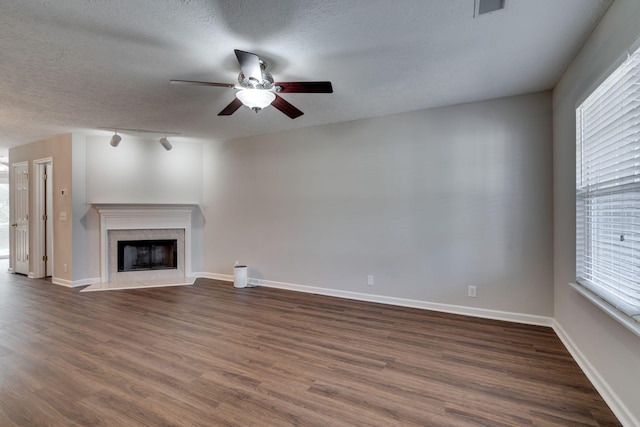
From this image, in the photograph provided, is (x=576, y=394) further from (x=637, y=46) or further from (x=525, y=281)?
(x=637, y=46)

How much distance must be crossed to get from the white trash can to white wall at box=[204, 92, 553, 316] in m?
0.21

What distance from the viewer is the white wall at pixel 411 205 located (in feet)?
11.1

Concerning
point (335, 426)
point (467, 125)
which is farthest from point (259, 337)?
point (467, 125)

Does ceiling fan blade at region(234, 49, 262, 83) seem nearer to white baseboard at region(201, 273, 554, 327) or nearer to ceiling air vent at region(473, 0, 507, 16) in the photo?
ceiling air vent at region(473, 0, 507, 16)

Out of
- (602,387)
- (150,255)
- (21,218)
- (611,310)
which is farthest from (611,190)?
(21,218)

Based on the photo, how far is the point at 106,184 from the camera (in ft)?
17.7

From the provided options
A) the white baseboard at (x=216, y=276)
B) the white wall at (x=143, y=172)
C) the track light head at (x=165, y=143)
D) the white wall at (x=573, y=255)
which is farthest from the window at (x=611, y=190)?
the white wall at (x=143, y=172)

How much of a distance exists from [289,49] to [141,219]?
4533 millimetres

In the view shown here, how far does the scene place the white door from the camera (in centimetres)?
597

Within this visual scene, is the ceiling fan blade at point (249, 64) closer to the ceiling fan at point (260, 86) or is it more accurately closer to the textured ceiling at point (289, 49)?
the ceiling fan at point (260, 86)

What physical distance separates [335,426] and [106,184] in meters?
5.56

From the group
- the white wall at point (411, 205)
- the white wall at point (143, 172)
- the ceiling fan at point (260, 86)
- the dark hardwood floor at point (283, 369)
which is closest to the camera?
the dark hardwood floor at point (283, 369)

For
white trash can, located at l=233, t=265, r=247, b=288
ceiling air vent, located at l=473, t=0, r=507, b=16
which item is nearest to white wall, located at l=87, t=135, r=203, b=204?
white trash can, located at l=233, t=265, r=247, b=288

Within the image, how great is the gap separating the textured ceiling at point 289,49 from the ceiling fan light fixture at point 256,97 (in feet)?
0.95
